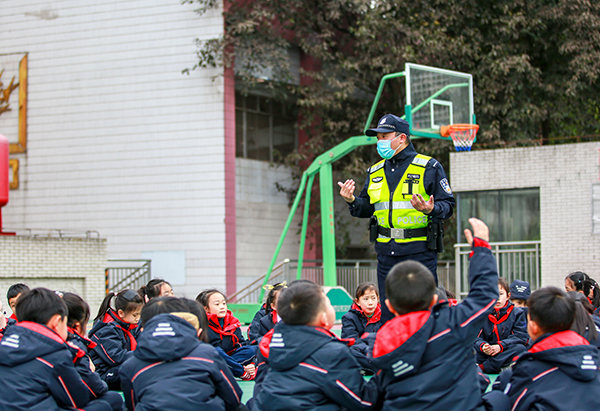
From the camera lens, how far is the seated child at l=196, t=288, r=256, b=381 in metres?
7.28

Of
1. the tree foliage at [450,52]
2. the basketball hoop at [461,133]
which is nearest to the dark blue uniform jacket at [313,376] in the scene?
the basketball hoop at [461,133]

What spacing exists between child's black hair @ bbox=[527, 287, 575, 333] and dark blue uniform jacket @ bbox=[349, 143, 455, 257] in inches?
56.4

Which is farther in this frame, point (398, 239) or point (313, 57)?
point (313, 57)

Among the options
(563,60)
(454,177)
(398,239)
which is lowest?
(398,239)

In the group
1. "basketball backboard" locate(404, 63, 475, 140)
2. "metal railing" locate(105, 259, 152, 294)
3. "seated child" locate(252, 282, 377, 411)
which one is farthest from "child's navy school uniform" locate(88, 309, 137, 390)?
"metal railing" locate(105, 259, 152, 294)

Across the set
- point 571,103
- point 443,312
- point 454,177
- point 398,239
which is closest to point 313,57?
point 454,177

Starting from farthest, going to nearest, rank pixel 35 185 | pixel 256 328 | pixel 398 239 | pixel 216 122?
pixel 35 185 → pixel 216 122 → pixel 256 328 → pixel 398 239

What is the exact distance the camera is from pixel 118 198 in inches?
802

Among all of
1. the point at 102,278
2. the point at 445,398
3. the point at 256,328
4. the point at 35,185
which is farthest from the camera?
the point at 35,185

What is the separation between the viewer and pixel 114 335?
6645mm

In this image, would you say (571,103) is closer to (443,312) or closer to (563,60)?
(563,60)

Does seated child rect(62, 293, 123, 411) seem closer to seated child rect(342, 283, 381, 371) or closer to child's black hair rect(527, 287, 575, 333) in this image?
child's black hair rect(527, 287, 575, 333)

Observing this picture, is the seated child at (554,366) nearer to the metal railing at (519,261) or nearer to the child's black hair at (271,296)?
the child's black hair at (271,296)

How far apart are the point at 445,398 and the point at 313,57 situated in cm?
1904
